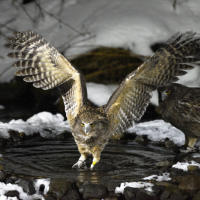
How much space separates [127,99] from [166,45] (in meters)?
1.01

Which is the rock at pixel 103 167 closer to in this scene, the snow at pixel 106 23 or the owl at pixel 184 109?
the owl at pixel 184 109

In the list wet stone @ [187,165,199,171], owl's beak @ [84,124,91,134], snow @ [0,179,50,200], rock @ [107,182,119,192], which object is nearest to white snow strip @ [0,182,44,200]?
snow @ [0,179,50,200]

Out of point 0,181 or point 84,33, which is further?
point 84,33

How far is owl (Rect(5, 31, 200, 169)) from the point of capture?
13.9 feet

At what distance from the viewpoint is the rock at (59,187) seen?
3420 mm

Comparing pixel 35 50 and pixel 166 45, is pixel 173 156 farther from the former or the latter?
pixel 35 50

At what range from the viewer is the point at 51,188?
346 centimetres

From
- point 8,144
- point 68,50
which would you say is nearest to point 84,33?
point 68,50

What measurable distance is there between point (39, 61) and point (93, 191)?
7.23ft

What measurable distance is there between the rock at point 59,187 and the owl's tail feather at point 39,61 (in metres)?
1.74

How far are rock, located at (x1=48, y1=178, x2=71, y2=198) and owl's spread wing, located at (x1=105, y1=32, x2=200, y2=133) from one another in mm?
1464

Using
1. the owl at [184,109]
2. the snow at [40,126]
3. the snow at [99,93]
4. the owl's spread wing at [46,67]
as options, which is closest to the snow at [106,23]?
the snow at [99,93]

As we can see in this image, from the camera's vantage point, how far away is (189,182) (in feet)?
11.7

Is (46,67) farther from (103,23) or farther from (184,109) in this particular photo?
(103,23)
